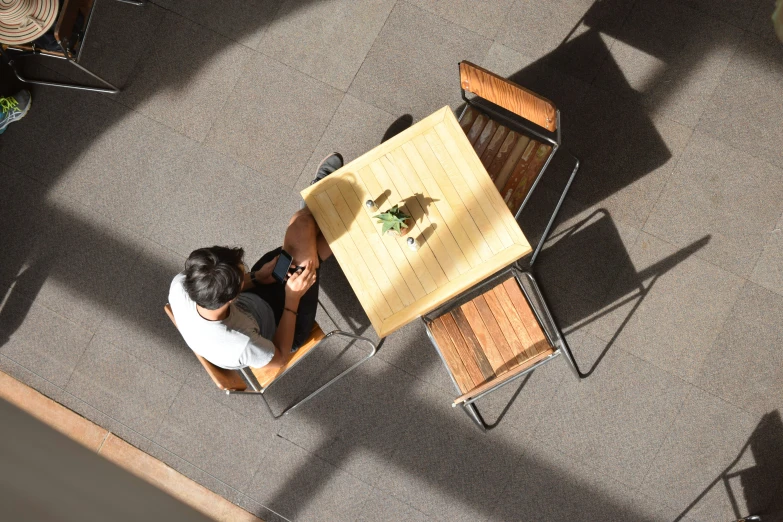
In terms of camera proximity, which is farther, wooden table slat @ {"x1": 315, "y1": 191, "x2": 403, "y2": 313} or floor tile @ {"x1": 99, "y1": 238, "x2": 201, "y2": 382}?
floor tile @ {"x1": 99, "y1": 238, "x2": 201, "y2": 382}

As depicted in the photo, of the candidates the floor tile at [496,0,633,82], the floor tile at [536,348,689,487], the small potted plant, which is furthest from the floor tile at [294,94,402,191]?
the floor tile at [536,348,689,487]

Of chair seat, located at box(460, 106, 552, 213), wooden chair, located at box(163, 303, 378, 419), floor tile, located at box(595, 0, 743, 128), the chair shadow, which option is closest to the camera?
wooden chair, located at box(163, 303, 378, 419)

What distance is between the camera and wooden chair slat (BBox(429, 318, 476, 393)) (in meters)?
2.55

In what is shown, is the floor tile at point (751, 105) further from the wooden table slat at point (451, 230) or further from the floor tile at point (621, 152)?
the wooden table slat at point (451, 230)

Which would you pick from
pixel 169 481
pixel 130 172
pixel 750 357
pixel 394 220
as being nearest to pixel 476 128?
pixel 394 220

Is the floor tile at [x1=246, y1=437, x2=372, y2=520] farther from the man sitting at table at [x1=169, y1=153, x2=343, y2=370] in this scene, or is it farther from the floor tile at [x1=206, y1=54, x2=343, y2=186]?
the floor tile at [x1=206, y1=54, x2=343, y2=186]

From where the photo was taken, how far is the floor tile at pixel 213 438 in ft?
10.1

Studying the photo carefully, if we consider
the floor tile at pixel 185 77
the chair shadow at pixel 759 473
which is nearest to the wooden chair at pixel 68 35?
the floor tile at pixel 185 77

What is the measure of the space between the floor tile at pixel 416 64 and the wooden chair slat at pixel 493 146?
2.04 ft

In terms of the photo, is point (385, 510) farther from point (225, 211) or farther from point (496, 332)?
point (225, 211)

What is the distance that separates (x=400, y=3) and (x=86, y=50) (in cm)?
189

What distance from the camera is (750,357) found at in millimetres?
2924

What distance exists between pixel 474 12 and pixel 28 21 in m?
2.29

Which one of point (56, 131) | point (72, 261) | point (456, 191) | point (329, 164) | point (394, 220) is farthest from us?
point (56, 131)
